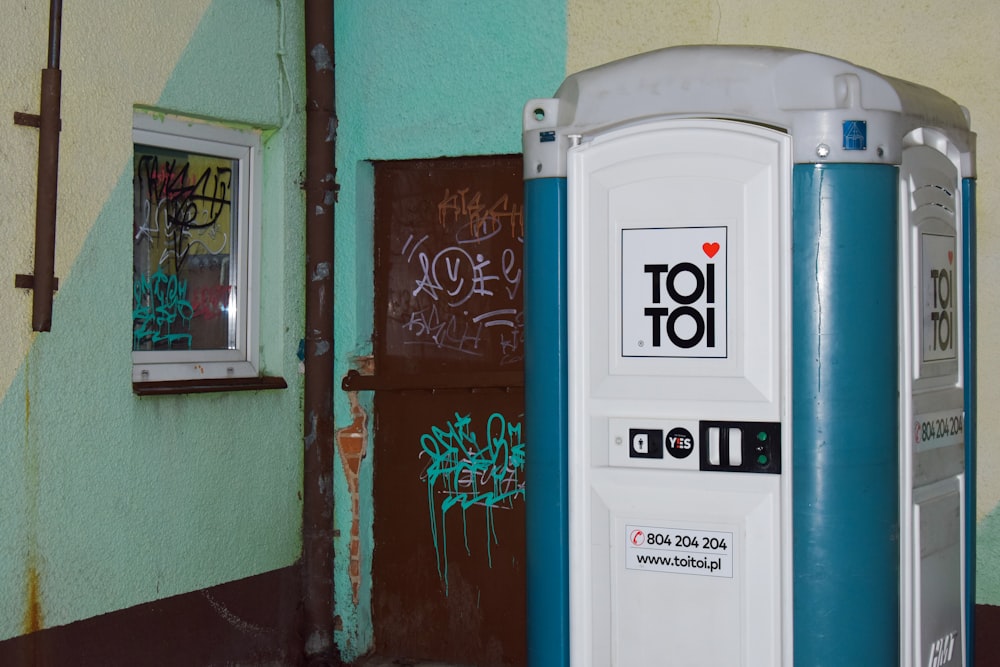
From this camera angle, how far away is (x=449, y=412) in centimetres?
618

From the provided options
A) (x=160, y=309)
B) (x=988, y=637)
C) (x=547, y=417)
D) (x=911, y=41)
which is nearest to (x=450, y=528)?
(x=160, y=309)

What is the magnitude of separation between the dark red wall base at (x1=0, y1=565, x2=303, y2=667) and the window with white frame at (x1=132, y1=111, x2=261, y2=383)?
3.15 ft

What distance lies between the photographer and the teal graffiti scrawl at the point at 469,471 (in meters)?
6.08

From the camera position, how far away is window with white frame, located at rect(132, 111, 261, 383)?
5629mm

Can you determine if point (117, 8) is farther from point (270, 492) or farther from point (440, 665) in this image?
point (440, 665)

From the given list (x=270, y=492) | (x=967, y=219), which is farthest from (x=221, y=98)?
(x=967, y=219)

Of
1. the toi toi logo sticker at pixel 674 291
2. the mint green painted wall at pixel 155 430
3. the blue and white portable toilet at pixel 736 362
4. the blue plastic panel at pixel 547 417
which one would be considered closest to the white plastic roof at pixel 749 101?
the blue and white portable toilet at pixel 736 362

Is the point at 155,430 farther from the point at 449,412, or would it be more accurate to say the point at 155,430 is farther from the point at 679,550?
the point at 679,550

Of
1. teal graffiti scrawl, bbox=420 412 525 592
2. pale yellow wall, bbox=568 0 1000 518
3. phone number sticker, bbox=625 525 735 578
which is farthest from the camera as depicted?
teal graffiti scrawl, bbox=420 412 525 592

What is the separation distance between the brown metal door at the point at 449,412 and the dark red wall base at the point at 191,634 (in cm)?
49

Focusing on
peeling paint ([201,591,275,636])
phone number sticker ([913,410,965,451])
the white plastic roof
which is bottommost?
peeling paint ([201,591,275,636])

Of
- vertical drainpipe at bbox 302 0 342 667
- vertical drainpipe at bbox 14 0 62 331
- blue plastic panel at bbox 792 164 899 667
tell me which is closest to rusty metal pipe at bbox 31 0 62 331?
vertical drainpipe at bbox 14 0 62 331

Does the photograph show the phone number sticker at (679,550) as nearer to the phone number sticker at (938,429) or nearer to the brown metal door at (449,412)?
the phone number sticker at (938,429)

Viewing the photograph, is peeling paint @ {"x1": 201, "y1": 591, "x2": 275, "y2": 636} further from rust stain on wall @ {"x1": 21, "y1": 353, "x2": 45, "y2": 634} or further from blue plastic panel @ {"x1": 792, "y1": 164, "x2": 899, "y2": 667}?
blue plastic panel @ {"x1": 792, "y1": 164, "x2": 899, "y2": 667}
